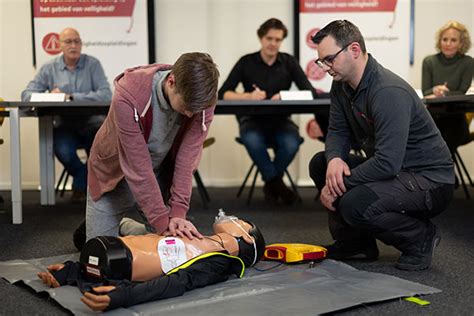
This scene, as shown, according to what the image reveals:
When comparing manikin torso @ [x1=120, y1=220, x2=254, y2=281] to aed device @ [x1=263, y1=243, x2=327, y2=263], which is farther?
aed device @ [x1=263, y1=243, x2=327, y2=263]

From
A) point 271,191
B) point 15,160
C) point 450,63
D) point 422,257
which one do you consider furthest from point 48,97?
point 450,63

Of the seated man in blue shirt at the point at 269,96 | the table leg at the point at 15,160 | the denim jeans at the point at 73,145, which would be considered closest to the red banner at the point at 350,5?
the seated man in blue shirt at the point at 269,96

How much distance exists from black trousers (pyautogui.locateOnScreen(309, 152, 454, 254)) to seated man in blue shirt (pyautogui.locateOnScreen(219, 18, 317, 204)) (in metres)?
1.79

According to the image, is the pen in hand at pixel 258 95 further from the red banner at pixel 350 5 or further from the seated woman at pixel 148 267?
the seated woman at pixel 148 267

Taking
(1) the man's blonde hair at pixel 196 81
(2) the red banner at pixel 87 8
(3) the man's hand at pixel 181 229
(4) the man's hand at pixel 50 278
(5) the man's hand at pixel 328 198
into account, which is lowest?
(4) the man's hand at pixel 50 278

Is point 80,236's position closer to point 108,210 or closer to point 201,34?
point 108,210

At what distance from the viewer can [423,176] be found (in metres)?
2.38

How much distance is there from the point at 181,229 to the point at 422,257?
903mm

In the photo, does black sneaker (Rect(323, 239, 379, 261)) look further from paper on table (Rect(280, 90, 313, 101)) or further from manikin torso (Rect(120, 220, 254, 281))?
paper on table (Rect(280, 90, 313, 101))

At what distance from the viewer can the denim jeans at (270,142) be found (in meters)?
4.21

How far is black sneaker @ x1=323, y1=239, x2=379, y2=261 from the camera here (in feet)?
8.43

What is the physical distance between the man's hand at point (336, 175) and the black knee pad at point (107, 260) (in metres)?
0.80

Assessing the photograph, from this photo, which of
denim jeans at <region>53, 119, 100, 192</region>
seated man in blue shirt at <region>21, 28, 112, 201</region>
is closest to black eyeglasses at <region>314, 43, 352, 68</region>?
seated man in blue shirt at <region>21, 28, 112, 201</region>

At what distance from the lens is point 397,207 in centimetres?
232
